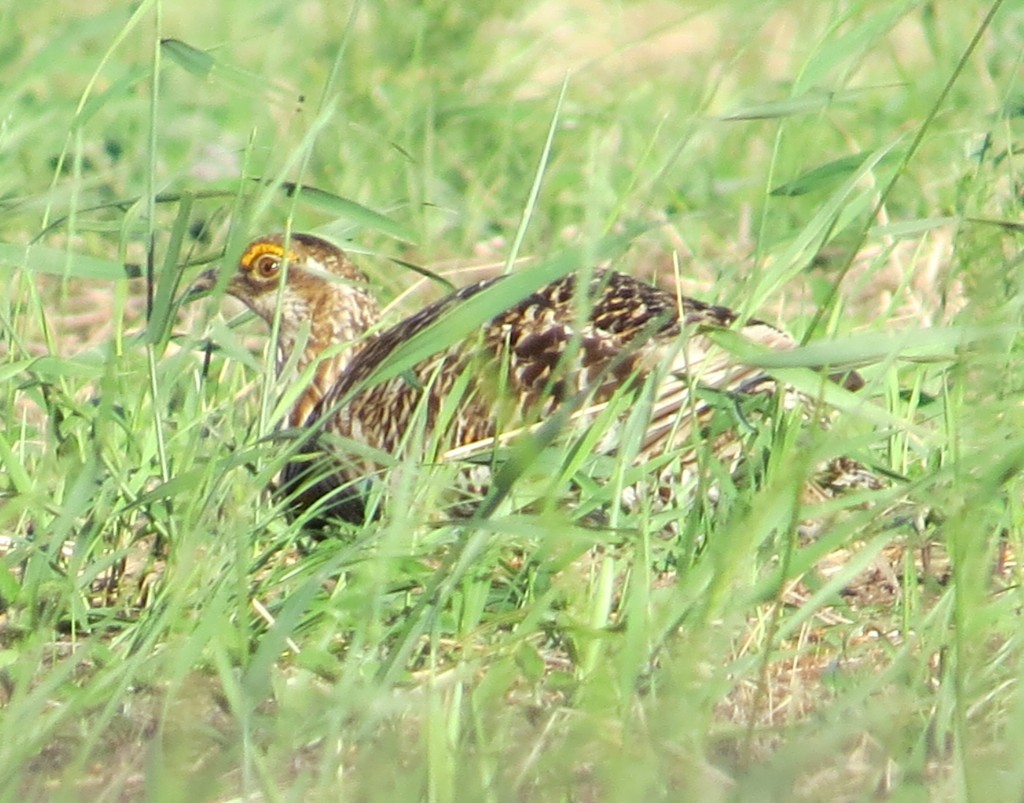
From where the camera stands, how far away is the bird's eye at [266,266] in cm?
580

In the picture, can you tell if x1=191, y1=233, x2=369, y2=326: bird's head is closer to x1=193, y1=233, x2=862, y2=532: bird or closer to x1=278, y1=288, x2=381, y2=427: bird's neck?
x1=278, y1=288, x2=381, y2=427: bird's neck

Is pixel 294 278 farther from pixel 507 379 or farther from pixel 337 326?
pixel 507 379

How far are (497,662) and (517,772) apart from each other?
19.6 inches

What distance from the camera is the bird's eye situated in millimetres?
5801

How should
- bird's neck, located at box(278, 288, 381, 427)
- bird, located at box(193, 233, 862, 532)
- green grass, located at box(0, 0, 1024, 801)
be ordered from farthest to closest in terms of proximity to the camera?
1. bird's neck, located at box(278, 288, 381, 427)
2. bird, located at box(193, 233, 862, 532)
3. green grass, located at box(0, 0, 1024, 801)

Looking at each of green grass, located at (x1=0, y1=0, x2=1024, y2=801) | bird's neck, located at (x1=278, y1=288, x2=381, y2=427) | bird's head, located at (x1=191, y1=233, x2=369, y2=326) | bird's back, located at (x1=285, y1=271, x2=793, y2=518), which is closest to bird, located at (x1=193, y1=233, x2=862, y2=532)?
bird's back, located at (x1=285, y1=271, x2=793, y2=518)

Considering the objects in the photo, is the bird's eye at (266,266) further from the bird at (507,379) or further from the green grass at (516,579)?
the green grass at (516,579)

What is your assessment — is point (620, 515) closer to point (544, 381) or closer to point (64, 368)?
point (544, 381)

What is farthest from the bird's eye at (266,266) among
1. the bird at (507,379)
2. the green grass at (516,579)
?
the green grass at (516,579)

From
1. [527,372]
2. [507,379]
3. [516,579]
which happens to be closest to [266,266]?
[527,372]

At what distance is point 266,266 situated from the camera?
229 inches

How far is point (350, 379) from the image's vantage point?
16.7ft

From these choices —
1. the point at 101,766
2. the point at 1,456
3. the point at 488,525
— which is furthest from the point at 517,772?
the point at 1,456

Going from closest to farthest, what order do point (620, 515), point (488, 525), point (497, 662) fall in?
point (488, 525) → point (497, 662) → point (620, 515)
